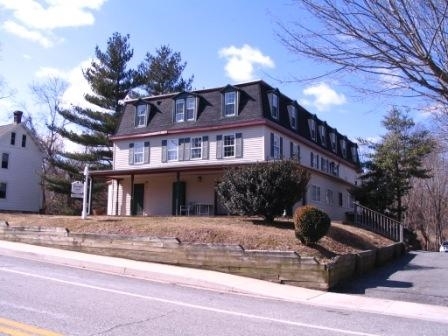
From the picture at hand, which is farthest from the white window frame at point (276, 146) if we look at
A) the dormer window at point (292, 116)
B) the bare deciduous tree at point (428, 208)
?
the bare deciduous tree at point (428, 208)

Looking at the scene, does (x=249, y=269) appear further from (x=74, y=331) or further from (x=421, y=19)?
(x=421, y=19)

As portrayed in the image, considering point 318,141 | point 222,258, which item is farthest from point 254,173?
point 318,141

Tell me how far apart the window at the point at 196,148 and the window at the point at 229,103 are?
7.71 feet

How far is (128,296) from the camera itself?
10.1 m

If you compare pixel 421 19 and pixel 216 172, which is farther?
pixel 216 172

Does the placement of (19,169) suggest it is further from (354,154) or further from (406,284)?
(406,284)

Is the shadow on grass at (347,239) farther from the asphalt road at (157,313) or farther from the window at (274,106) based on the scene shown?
the window at (274,106)

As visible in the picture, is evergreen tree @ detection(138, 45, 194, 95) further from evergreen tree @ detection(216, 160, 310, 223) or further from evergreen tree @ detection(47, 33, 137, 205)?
evergreen tree @ detection(216, 160, 310, 223)

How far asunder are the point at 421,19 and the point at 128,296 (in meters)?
7.18

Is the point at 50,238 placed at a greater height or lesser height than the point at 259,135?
lesser

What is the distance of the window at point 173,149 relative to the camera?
31875mm

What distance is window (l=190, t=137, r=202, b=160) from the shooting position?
31000 mm

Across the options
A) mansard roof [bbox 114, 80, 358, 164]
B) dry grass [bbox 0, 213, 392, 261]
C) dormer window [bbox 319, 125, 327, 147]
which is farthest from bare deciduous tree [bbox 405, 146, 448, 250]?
dry grass [bbox 0, 213, 392, 261]

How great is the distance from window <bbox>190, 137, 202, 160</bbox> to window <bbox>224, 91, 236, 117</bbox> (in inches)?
92.5
